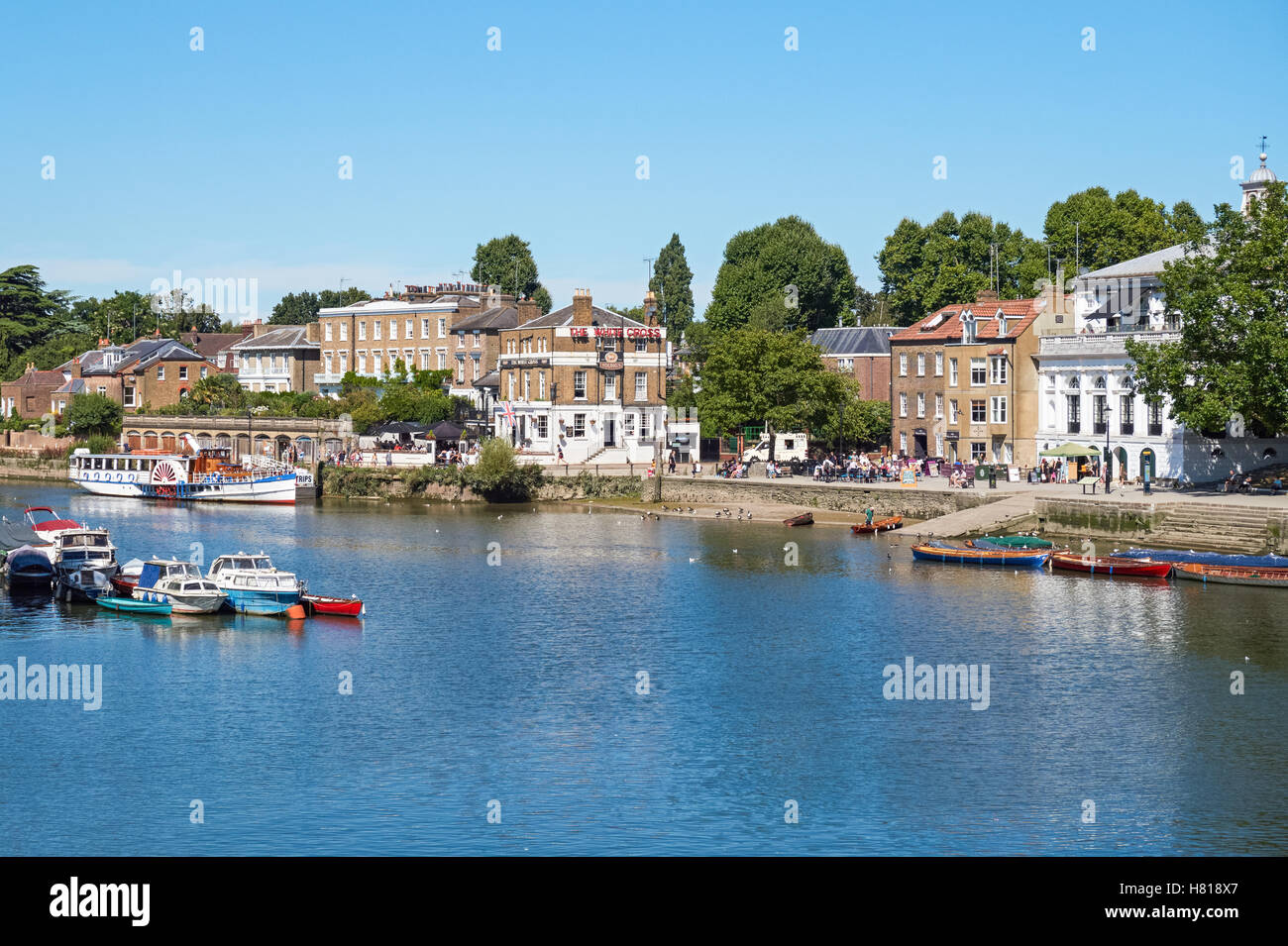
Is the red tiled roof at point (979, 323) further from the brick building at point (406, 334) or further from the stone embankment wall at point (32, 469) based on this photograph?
the stone embankment wall at point (32, 469)

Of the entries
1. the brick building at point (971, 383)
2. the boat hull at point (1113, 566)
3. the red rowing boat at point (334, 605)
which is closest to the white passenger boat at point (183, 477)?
the brick building at point (971, 383)

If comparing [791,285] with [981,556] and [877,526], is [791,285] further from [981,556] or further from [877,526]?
[981,556]

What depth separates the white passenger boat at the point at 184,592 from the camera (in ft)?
182

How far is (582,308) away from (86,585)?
60943 millimetres

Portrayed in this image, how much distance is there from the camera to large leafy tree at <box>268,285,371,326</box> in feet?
584

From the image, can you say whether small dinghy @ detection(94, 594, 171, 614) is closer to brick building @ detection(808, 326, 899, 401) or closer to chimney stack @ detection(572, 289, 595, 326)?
chimney stack @ detection(572, 289, 595, 326)

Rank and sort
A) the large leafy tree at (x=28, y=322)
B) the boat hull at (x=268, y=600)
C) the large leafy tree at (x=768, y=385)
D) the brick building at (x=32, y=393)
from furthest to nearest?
1. the large leafy tree at (x=28, y=322)
2. the brick building at (x=32, y=393)
3. the large leafy tree at (x=768, y=385)
4. the boat hull at (x=268, y=600)

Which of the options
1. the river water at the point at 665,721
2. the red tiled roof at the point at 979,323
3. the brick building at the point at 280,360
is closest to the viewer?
the river water at the point at 665,721

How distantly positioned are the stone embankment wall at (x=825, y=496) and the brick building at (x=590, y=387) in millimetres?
15142

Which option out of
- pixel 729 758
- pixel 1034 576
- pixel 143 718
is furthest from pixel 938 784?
pixel 1034 576

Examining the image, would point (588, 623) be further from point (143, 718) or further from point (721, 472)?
point (721, 472)

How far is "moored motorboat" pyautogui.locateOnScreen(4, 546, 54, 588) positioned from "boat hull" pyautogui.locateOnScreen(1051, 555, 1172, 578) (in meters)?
47.9

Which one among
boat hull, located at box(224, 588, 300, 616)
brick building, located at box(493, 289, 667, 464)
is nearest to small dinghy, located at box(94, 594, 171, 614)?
boat hull, located at box(224, 588, 300, 616)

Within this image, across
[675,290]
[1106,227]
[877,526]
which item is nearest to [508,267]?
[675,290]
